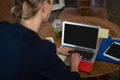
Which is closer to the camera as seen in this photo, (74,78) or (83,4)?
(74,78)

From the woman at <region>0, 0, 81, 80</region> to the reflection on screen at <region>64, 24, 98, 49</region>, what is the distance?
529 mm

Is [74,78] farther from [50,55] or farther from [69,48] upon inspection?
[69,48]

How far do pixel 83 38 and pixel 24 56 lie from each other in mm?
776

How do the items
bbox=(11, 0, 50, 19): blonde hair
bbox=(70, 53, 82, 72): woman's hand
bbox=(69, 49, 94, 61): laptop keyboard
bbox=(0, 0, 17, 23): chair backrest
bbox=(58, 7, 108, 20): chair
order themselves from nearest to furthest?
bbox=(11, 0, 50, 19): blonde hair → bbox=(70, 53, 82, 72): woman's hand → bbox=(69, 49, 94, 61): laptop keyboard → bbox=(58, 7, 108, 20): chair → bbox=(0, 0, 17, 23): chair backrest

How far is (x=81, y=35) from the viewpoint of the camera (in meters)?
1.88

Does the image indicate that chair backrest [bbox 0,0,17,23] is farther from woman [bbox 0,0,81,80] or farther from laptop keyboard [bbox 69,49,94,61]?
woman [bbox 0,0,81,80]

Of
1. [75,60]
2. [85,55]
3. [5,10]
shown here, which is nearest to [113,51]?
[85,55]

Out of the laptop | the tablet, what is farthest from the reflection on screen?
the tablet

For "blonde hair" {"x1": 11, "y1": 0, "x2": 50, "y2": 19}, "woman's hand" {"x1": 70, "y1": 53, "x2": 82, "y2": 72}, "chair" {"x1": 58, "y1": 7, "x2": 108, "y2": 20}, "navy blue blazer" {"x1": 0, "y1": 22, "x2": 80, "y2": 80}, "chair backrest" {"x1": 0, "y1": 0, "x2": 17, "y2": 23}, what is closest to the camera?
"navy blue blazer" {"x1": 0, "y1": 22, "x2": 80, "y2": 80}

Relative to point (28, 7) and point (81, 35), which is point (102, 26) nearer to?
point (81, 35)

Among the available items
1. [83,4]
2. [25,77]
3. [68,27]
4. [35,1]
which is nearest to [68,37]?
[68,27]

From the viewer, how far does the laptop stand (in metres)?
1.81

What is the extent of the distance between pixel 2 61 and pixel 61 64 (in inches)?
13.6

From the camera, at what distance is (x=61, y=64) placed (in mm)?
1377
